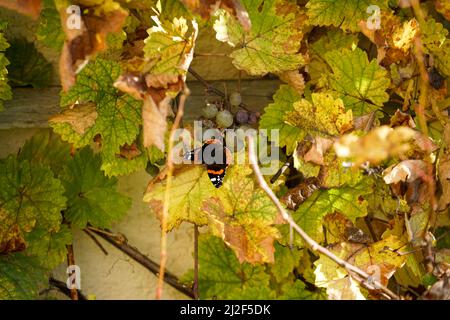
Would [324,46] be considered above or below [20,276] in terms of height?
above

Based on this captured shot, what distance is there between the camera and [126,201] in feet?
4.99

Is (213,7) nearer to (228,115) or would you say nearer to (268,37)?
(268,37)

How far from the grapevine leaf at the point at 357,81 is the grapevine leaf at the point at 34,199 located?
1.97ft

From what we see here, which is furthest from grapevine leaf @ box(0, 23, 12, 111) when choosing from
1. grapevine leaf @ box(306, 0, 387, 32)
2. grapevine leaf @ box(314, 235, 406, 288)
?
grapevine leaf @ box(314, 235, 406, 288)

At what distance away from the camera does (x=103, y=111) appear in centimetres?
128

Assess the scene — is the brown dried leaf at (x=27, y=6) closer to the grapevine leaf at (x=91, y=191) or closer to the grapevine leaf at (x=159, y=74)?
the grapevine leaf at (x=159, y=74)

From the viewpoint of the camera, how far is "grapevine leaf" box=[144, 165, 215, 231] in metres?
1.27

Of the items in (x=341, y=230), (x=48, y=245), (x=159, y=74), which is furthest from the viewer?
(x=48, y=245)

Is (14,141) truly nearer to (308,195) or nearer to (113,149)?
(113,149)

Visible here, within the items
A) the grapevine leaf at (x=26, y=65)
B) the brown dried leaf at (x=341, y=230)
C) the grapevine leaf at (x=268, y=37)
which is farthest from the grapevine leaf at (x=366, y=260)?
the grapevine leaf at (x=26, y=65)

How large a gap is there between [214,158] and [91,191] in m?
0.36

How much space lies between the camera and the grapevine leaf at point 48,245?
1412 mm

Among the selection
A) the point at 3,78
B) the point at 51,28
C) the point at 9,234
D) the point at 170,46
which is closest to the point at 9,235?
the point at 9,234
